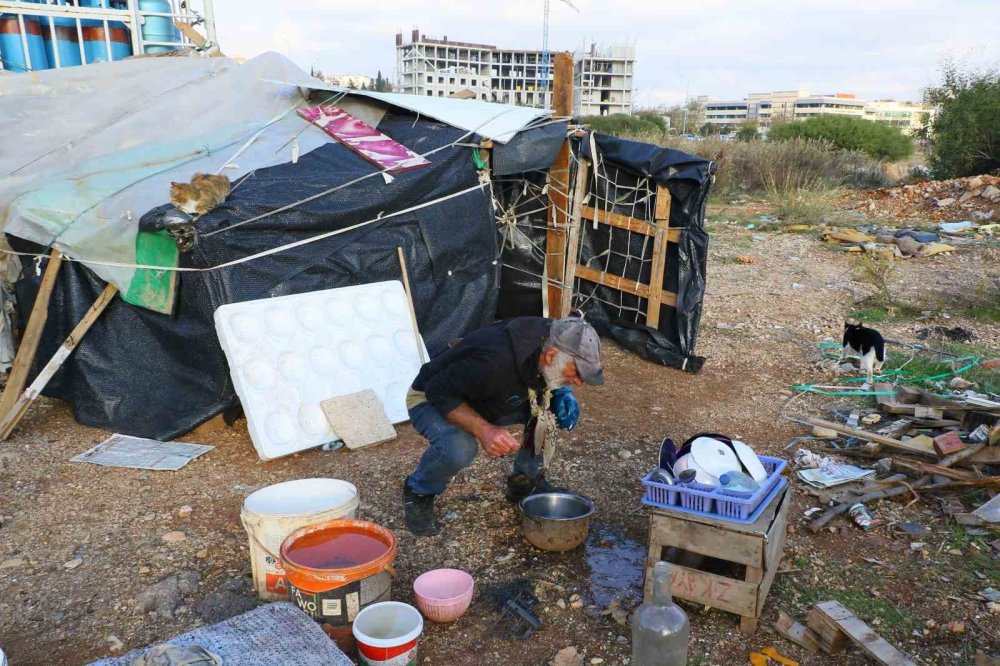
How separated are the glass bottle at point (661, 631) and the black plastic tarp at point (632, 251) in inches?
154

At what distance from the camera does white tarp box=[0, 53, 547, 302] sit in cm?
488

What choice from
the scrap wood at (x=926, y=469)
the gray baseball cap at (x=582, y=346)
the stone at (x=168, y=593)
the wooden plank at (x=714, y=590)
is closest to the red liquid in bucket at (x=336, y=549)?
the stone at (x=168, y=593)

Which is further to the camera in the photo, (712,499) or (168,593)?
(168,593)

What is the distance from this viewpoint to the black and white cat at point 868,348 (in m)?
5.93

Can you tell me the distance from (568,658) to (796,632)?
0.96m

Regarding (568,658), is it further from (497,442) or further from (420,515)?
(420,515)

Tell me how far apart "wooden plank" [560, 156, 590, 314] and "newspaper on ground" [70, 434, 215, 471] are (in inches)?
145

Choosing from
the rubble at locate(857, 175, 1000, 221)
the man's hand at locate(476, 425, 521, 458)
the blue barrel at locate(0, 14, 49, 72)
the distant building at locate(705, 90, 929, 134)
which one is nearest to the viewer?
the man's hand at locate(476, 425, 521, 458)

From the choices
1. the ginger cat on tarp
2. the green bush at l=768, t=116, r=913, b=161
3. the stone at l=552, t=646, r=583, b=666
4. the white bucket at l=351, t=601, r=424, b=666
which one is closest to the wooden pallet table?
the stone at l=552, t=646, r=583, b=666

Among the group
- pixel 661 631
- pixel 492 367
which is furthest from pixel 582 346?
pixel 661 631

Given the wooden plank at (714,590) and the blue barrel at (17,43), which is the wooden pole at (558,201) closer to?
the wooden plank at (714,590)

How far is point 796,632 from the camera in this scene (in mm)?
2992

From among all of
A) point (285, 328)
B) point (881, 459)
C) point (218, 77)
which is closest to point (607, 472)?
point (881, 459)

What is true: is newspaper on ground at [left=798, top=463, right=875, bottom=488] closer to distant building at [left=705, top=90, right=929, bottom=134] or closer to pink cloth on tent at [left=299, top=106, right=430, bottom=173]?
pink cloth on tent at [left=299, top=106, right=430, bottom=173]
